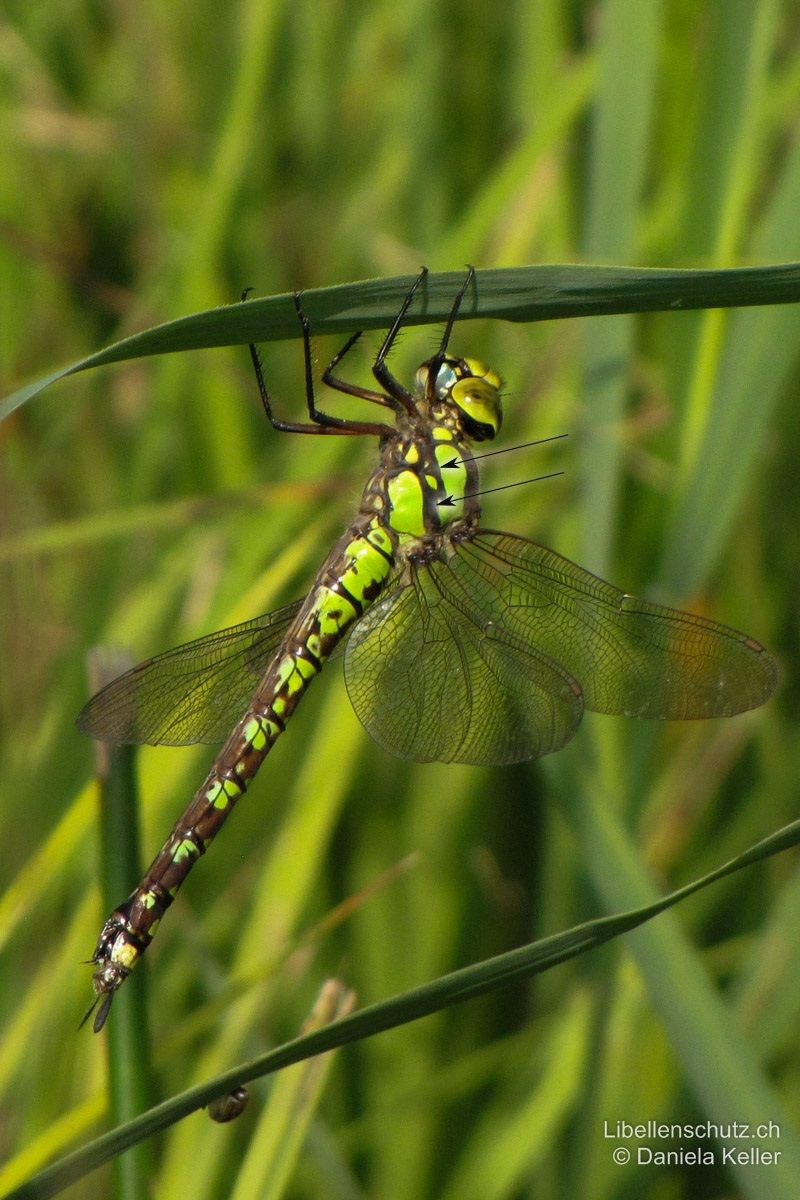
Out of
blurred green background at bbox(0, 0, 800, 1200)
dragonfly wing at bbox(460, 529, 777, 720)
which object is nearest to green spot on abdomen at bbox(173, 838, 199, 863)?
blurred green background at bbox(0, 0, 800, 1200)

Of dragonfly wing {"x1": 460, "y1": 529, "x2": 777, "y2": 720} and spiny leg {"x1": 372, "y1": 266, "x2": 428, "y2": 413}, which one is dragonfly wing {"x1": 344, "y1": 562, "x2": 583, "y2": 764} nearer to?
dragonfly wing {"x1": 460, "y1": 529, "x2": 777, "y2": 720}

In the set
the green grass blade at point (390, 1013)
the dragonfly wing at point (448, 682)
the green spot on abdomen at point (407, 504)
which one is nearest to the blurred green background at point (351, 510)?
the dragonfly wing at point (448, 682)

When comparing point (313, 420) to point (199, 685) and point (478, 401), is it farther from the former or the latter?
point (199, 685)

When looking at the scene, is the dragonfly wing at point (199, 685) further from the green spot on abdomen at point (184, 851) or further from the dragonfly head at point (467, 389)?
the dragonfly head at point (467, 389)

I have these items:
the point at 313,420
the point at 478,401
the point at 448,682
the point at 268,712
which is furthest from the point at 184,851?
the point at 478,401

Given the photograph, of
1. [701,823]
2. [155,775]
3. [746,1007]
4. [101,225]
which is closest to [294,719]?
[155,775]

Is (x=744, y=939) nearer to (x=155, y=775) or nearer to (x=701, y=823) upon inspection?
(x=701, y=823)
